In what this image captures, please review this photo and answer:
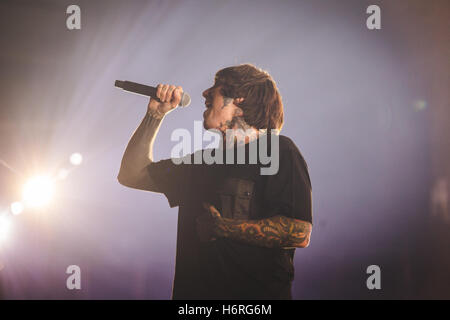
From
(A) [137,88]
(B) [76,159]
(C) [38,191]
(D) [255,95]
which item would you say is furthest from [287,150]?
(C) [38,191]

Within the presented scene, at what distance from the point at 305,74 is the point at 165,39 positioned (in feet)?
2.85

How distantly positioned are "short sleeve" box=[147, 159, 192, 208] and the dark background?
0.21 meters

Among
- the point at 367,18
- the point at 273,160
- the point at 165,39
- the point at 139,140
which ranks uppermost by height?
the point at 367,18

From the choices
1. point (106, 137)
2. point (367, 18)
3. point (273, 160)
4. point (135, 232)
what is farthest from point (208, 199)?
point (367, 18)

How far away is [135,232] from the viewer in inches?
67.6

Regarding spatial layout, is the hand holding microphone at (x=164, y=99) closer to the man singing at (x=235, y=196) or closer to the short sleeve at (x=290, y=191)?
the man singing at (x=235, y=196)

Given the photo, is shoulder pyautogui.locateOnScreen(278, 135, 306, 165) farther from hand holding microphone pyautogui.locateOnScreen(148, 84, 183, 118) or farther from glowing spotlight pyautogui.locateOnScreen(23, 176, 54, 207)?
glowing spotlight pyautogui.locateOnScreen(23, 176, 54, 207)

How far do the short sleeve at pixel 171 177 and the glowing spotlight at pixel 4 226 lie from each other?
988mm

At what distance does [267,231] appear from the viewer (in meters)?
1.26

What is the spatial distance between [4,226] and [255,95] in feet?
5.37

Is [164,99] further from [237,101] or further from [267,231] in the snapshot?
[267,231]

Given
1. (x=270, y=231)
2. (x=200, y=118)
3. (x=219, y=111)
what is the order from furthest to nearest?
(x=200, y=118) < (x=219, y=111) < (x=270, y=231)

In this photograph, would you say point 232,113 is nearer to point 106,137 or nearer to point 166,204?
point 166,204

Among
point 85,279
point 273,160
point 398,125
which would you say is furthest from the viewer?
point 398,125
